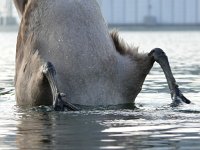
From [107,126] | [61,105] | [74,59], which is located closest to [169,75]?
[74,59]

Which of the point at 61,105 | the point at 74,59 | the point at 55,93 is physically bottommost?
the point at 61,105

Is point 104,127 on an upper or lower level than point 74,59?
lower

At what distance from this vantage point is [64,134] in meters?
10.4

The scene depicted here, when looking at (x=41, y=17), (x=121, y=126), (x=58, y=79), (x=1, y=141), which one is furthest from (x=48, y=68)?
(x=1, y=141)

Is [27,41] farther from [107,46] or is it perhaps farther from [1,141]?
[1,141]

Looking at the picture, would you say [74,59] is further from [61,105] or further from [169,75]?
[169,75]

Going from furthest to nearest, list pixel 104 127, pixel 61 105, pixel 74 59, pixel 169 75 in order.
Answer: pixel 169 75 < pixel 74 59 < pixel 61 105 < pixel 104 127

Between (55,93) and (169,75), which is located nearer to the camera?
(55,93)

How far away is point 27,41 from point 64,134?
382 cm

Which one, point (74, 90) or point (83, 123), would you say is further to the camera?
point (74, 90)

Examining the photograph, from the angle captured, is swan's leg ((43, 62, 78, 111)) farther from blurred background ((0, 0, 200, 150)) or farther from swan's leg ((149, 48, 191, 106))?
swan's leg ((149, 48, 191, 106))

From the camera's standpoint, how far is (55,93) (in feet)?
41.8

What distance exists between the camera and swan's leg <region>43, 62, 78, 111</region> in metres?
12.7

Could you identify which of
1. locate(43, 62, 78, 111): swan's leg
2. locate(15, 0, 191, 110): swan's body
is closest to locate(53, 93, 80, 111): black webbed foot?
locate(43, 62, 78, 111): swan's leg
